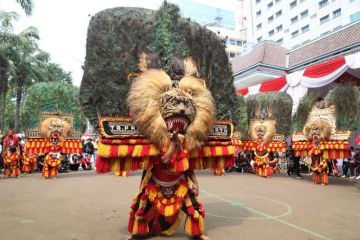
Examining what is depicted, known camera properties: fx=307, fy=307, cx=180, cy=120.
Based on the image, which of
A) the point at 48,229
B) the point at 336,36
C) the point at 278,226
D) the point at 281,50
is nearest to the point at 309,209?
the point at 278,226

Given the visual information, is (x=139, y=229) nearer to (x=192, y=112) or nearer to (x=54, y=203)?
(x=192, y=112)

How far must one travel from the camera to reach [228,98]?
4742mm

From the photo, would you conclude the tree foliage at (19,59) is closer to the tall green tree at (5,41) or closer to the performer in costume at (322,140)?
the tall green tree at (5,41)

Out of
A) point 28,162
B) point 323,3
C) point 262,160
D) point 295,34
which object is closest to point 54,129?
point 28,162

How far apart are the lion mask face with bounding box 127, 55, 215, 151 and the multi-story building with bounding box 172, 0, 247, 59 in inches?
1852

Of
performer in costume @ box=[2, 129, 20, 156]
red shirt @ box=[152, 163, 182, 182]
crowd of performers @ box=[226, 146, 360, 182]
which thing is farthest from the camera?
performer in costume @ box=[2, 129, 20, 156]

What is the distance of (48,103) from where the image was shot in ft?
36.8

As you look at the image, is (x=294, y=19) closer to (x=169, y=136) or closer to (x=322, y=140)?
(x=322, y=140)

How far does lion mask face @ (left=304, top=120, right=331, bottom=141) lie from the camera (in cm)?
897

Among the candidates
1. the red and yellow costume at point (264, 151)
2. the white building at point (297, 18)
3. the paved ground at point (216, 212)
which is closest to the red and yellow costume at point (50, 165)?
the paved ground at point (216, 212)

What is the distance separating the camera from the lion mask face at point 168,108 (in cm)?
345

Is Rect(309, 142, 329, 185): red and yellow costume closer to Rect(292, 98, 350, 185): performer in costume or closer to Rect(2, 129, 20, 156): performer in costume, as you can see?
Rect(292, 98, 350, 185): performer in costume

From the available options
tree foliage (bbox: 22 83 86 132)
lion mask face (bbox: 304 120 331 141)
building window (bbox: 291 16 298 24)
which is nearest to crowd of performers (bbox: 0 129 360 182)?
lion mask face (bbox: 304 120 331 141)

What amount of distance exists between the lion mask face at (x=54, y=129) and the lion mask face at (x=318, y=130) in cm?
806
